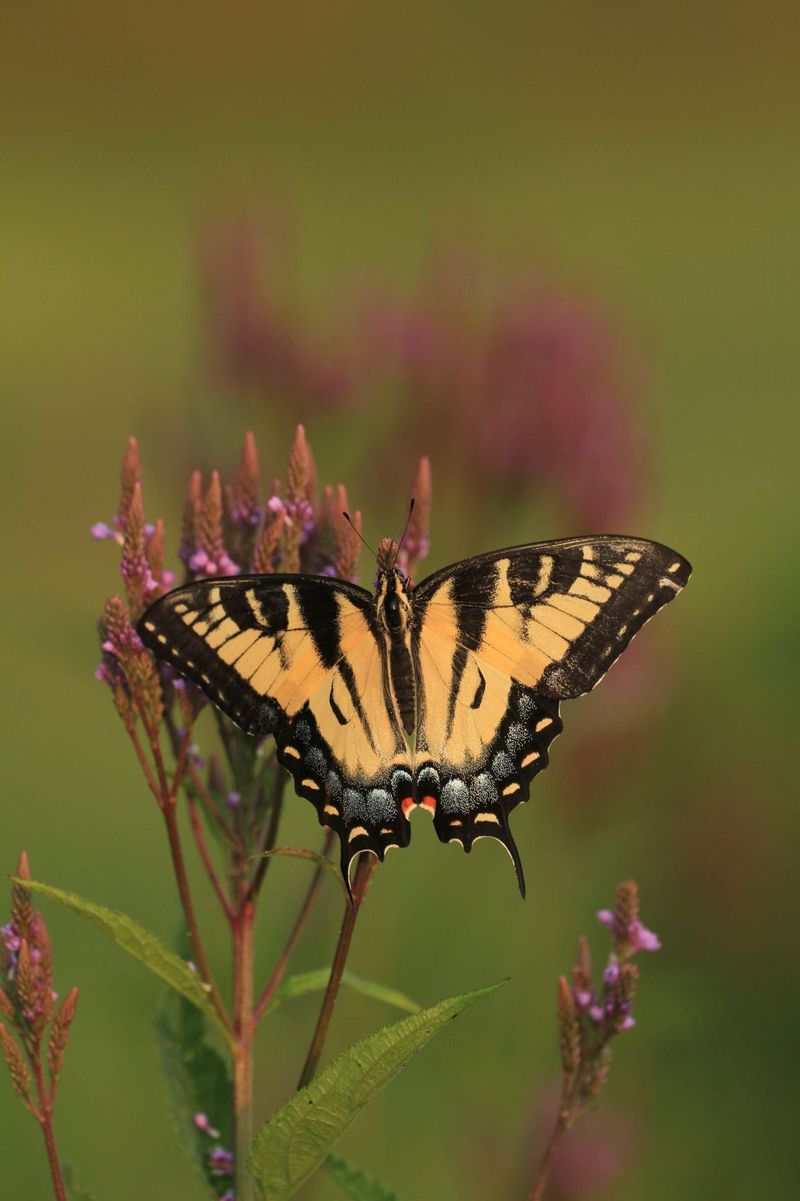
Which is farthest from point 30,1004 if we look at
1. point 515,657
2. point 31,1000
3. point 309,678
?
point 515,657

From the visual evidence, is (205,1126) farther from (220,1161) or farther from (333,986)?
(333,986)

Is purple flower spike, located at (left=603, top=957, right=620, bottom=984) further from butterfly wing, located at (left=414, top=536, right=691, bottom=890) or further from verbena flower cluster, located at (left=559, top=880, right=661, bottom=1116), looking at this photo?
butterfly wing, located at (left=414, top=536, right=691, bottom=890)

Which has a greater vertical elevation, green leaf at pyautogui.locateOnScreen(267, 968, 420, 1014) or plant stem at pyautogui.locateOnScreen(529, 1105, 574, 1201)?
green leaf at pyautogui.locateOnScreen(267, 968, 420, 1014)

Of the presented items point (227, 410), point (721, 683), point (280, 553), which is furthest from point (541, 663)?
point (721, 683)

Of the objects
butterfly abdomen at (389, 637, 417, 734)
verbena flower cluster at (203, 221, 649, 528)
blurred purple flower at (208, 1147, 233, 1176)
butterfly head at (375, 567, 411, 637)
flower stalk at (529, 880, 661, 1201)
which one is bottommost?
blurred purple flower at (208, 1147, 233, 1176)

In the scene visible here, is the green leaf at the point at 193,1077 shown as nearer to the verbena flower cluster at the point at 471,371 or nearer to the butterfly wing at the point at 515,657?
the butterfly wing at the point at 515,657

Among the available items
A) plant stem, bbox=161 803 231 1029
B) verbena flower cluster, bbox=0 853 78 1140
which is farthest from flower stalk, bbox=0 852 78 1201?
plant stem, bbox=161 803 231 1029

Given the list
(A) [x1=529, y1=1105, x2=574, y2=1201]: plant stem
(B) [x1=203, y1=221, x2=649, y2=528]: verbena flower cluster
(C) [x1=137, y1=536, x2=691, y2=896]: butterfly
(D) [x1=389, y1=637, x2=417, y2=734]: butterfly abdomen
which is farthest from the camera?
(B) [x1=203, y1=221, x2=649, y2=528]: verbena flower cluster
